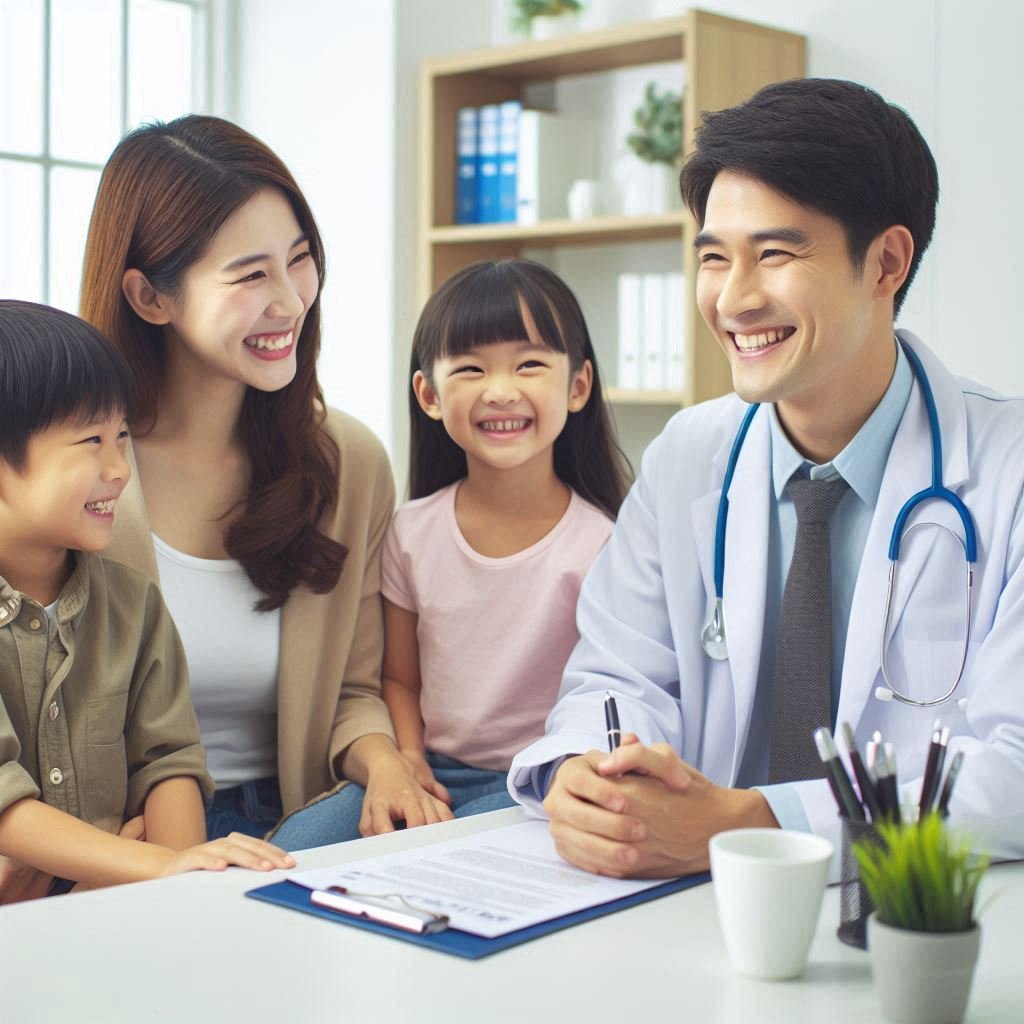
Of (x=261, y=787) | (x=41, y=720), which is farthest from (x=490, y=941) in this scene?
(x=261, y=787)

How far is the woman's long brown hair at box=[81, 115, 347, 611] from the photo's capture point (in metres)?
1.90

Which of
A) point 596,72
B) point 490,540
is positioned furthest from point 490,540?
point 596,72

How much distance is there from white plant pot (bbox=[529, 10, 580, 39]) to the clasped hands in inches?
114

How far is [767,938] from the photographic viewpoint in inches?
36.7

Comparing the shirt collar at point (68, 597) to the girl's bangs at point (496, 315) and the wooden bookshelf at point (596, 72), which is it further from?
the wooden bookshelf at point (596, 72)

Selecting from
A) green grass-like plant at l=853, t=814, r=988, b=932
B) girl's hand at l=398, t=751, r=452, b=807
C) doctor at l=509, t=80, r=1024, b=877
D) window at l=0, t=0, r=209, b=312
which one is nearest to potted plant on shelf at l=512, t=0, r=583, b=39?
window at l=0, t=0, r=209, b=312

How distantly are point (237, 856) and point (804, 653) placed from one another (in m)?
0.65

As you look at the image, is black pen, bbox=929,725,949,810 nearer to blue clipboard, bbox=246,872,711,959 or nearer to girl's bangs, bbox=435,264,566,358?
blue clipboard, bbox=246,872,711,959

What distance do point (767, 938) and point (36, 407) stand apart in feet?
3.51

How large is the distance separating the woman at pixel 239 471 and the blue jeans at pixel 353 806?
10 millimetres

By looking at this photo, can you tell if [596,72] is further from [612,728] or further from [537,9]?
[612,728]

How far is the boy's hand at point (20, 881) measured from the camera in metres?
1.53

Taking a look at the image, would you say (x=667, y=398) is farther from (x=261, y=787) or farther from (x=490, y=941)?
(x=490, y=941)

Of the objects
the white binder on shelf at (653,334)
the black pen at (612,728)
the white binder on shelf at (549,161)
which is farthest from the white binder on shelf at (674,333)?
the black pen at (612,728)
